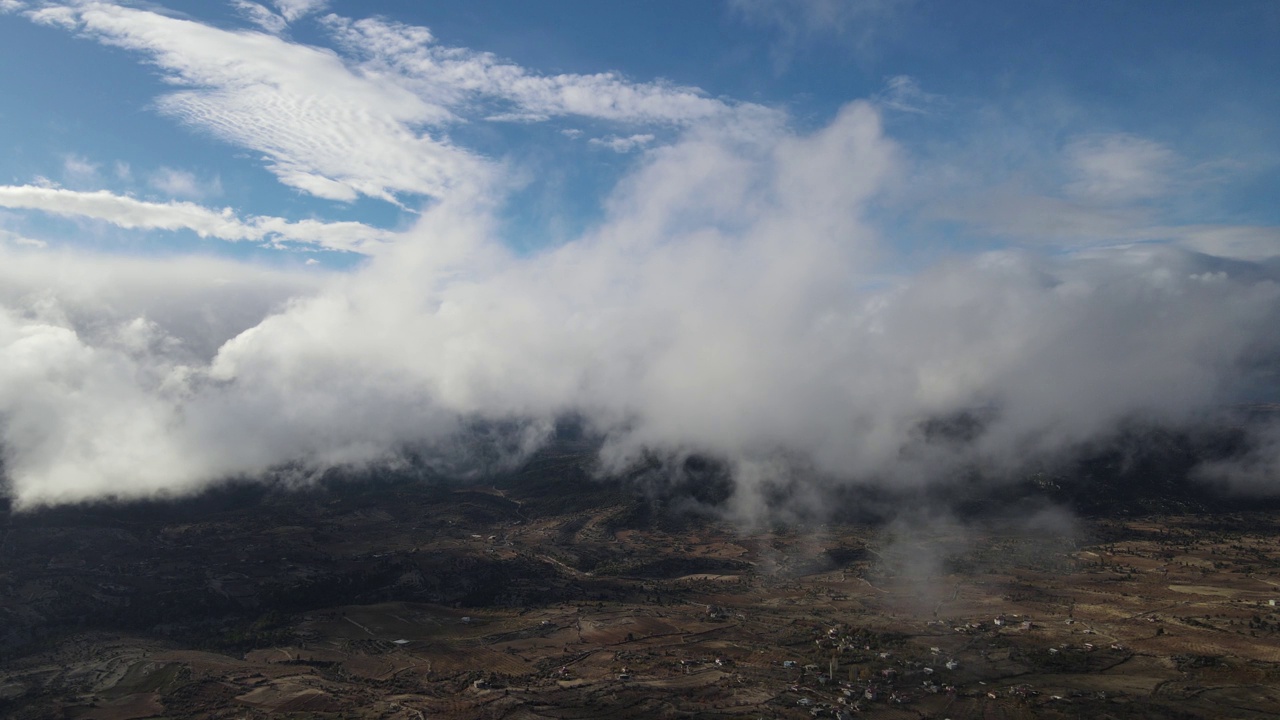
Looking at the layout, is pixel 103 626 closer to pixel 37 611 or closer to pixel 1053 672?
pixel 37 611

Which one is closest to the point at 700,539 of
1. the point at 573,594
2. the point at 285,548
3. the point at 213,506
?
the point at 573,594

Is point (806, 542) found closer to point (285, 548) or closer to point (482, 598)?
point (482, 598)

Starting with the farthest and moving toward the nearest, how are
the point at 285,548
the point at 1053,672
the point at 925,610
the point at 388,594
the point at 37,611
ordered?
the point at 285,548 < the point at 388,594 < the point at 925,610 < the point at 37,611 < the point at 1053,672

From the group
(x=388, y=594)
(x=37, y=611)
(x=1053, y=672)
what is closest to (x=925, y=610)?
(x=1053, y=672)

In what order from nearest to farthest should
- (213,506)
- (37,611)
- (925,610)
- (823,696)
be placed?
(823,696), (37,611), (925,610), (213,506)

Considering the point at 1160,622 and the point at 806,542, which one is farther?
the point at 806,542

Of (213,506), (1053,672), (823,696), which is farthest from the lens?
(213,506)

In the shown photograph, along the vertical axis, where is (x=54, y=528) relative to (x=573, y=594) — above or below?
above

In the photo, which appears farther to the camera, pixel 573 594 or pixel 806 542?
pixel 806 542

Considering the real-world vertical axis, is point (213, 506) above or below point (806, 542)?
above
